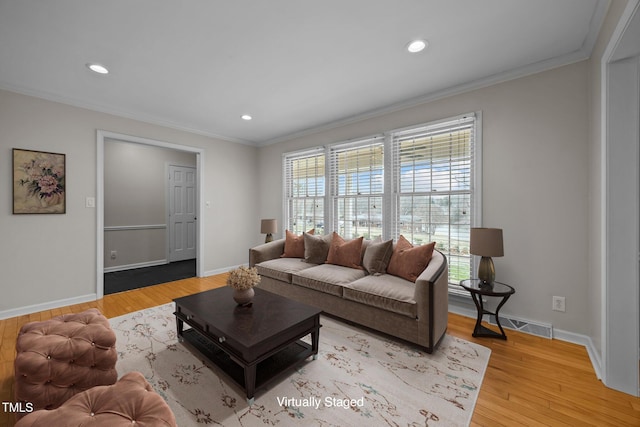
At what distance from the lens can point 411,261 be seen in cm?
283

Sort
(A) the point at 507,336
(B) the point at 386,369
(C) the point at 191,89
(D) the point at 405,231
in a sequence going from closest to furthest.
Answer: (B) the point at 386,369 → (A) the point at 507,336 → (C) the point at 191,89 → (D) the point at 405,231

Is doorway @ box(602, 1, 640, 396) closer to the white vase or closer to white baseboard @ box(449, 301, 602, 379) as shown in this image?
white baseboard @ box(449, 301, 602, 379)

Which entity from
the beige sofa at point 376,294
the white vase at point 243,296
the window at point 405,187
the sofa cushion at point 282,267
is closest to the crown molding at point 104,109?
the window at point 405,187

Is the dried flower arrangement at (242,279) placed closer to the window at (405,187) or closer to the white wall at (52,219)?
the window at (405,187)

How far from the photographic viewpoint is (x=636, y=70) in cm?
181

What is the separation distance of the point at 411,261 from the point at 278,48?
8.07 ft

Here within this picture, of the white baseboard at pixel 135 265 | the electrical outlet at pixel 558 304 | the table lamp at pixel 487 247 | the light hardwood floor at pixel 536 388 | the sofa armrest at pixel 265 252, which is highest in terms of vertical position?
the table lamp at pixel 487 247

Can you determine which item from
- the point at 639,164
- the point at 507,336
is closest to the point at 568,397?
the point at 507,336

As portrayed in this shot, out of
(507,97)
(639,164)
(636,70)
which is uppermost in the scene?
(507,97)

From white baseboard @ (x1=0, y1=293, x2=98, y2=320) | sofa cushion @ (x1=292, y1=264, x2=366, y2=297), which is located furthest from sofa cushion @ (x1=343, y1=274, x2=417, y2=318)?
white baseboard @ (x1=0, y1=293, x2=98, y2=320)

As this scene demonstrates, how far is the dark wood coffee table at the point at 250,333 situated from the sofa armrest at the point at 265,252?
1.46 metres

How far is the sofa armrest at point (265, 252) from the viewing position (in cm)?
399

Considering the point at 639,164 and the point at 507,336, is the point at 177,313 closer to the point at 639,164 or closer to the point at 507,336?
the point at 507,336

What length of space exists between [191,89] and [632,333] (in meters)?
4.55
